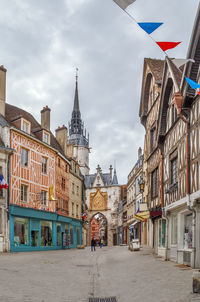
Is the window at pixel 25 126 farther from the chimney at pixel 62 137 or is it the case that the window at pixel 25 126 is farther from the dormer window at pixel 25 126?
the chimney at pixel 62 137

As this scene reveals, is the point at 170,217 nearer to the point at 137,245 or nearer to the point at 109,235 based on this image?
the point at 137,245

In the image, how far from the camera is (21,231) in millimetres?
22641

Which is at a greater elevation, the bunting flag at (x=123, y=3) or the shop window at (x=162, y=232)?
the bunting flag at (x=123, y=3)

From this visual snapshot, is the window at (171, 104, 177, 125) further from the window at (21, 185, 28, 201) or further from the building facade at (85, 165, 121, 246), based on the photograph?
the building facade at (85, 165, 121, 246)

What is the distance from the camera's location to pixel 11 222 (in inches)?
840

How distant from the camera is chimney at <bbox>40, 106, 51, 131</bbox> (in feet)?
94.5

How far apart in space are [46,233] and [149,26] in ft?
71.3

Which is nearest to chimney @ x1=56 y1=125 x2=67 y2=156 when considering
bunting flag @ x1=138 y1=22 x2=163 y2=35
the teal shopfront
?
the teal shopfront

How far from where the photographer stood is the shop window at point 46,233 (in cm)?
2542

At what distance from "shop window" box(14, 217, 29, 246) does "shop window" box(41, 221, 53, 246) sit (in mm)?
2192

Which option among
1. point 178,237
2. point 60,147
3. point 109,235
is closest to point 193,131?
point 178,237

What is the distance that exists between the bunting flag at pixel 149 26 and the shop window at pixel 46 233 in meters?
20.9

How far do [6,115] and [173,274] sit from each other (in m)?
16.8

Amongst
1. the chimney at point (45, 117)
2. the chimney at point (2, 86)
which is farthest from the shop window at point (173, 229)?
the chimney at point (45, 117)
